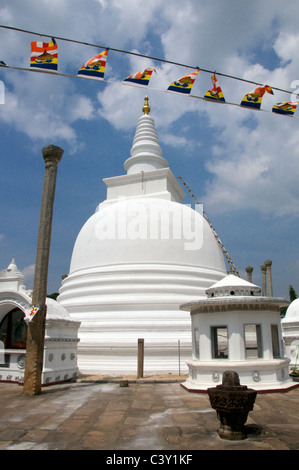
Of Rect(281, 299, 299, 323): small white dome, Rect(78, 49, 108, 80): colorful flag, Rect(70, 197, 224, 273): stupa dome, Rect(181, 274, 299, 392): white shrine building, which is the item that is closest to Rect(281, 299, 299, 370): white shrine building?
Rect(281, 299, 299, 323): small white dome

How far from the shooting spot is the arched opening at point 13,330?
1527 centimetres

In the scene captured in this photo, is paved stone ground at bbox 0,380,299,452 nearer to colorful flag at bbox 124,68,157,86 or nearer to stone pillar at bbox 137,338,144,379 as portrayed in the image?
stone pillar at bbox 137,338,144,379

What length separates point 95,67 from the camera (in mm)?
12359

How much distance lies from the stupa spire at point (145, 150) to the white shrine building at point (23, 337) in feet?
45.3

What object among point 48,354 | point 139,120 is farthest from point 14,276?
point 139,120

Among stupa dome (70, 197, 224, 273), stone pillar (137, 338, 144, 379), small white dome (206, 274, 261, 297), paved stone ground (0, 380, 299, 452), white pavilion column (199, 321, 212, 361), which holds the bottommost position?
paved stone ground (0, 380, 299, 452)

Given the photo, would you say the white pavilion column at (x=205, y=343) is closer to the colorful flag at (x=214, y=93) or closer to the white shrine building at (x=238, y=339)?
the white shrine building at (x=238, y=339)

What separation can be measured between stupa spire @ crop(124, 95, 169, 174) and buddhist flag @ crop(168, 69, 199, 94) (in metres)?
13.1

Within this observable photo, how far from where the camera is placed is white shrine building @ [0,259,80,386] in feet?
45.4

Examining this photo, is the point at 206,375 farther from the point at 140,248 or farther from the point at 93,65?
the point at 93,65

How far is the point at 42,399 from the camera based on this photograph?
10.5m

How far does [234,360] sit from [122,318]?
691 centimetres
